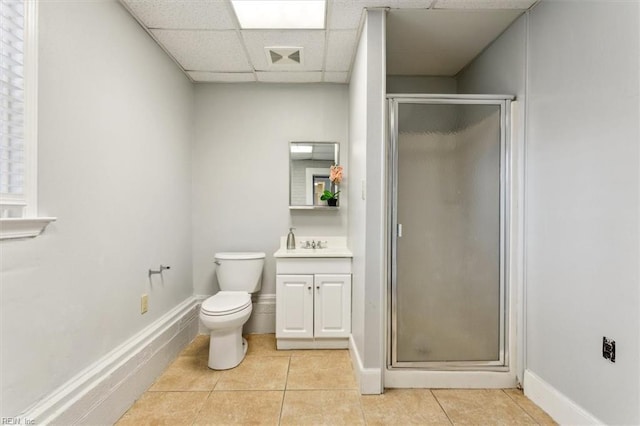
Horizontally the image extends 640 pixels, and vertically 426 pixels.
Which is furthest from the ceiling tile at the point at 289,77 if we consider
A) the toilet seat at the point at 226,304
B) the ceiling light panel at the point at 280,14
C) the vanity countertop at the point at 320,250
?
the toilet seat at the point at 226,304

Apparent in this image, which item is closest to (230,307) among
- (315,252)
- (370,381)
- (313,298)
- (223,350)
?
(223,350)

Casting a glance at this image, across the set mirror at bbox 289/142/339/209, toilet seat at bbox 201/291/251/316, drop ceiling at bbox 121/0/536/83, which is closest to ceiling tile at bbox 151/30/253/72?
drop ceiling at bbox 121/0/536/83

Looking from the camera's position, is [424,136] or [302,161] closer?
[424,136]

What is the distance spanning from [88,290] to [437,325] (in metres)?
1.99

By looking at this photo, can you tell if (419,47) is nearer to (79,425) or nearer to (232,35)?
(232,35)

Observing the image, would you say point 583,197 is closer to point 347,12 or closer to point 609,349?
point 609,349

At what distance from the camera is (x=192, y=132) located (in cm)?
291

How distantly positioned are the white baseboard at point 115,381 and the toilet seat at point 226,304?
35cm

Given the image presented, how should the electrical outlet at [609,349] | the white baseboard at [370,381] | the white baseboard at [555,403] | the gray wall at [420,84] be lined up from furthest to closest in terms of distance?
the gray wall at [420,84]
the white baseboard at [370,381]
the white baseboard at [555,403]
the electrical outlet at [609,349]

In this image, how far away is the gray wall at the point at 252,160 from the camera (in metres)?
2.94

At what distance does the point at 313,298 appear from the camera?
101 inches

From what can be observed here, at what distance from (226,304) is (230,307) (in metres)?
0.06

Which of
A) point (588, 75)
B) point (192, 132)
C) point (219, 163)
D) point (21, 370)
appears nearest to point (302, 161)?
point (219, 163)

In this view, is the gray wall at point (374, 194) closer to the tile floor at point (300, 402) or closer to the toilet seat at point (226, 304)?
the tile floor at point (300, 402)
